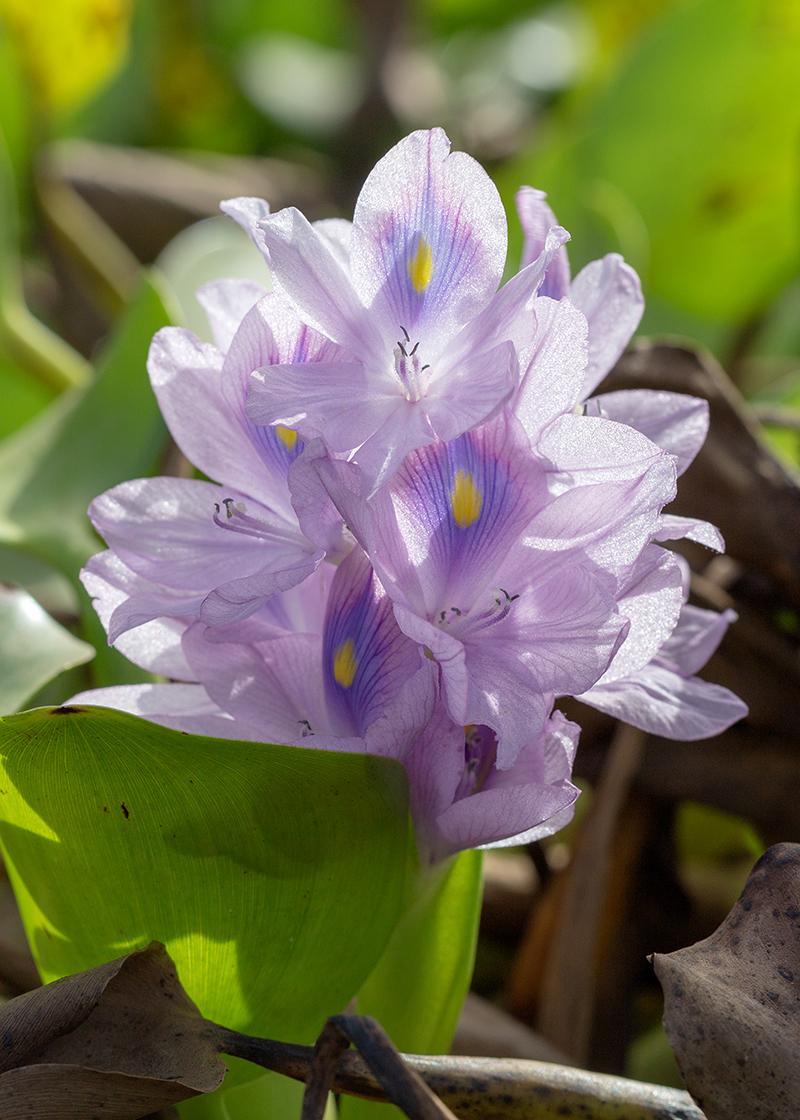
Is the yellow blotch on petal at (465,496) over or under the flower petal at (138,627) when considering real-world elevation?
over

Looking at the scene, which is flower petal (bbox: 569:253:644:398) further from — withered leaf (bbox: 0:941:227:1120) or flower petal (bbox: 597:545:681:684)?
withered leaf (bbox: 0:941:227:1120)

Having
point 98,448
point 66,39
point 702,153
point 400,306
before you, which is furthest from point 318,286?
point 66,39

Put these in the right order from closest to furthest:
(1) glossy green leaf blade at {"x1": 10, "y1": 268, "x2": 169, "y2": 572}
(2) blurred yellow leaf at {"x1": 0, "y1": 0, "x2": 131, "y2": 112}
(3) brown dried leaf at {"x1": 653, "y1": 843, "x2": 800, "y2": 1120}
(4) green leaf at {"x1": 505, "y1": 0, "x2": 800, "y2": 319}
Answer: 1. (3) brown dried leaf at {"x1": 653, "y1": 843, "x2": 800, "y2": 1120}
2. (1) glossy green leaf blade at {"x1": 10, "y1": 268, "x2": 169, "y2": 572}
3. (4) green leaf at {"x1": 505, "y1": 0, "x2": 800, "y2": 319}
4. (2) blurred yellow leaf at {"x1": 0, "y1": 0, "x2": 131, "y2": 112}

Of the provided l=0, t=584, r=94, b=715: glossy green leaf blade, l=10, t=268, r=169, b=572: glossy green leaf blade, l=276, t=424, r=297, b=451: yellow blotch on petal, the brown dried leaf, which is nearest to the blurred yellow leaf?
l=10, t=268, r=169, b=572: glossy green leaf blade

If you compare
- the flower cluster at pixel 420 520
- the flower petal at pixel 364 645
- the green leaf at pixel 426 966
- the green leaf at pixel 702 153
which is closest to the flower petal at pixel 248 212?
the flower cluster at pixel 420 520

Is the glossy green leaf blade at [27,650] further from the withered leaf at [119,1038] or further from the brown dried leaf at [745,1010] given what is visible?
the brown dried leaf at [745,1010]
